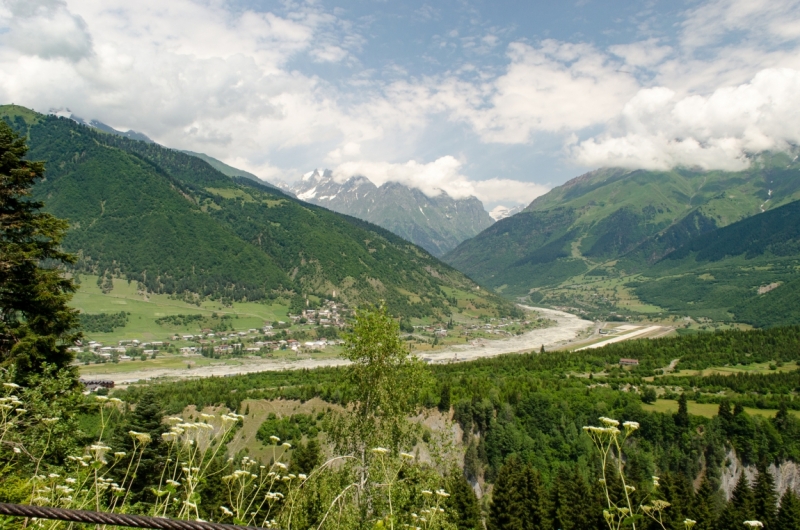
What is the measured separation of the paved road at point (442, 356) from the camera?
9100 centimetres

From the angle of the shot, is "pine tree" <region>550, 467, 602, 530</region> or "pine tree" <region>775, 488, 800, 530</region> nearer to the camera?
"pine tree" <region>775, 488, 800, 530</region>

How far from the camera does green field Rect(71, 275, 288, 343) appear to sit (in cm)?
12545

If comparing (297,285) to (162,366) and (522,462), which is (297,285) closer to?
(162,366)

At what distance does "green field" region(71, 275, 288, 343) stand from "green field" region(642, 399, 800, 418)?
385ft

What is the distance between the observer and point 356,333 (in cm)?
1722

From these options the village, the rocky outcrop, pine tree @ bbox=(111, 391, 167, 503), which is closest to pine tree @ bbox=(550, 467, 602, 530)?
the rocky outcrop

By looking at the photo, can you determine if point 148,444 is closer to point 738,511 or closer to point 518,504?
point 518,504

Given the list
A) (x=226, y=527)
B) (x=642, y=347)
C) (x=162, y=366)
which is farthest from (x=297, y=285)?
(x=226, y=527)

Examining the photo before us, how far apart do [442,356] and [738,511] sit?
3563 inches

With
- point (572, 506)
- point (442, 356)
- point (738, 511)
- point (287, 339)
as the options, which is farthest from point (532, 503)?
point (287, 339)

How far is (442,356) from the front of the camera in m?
119

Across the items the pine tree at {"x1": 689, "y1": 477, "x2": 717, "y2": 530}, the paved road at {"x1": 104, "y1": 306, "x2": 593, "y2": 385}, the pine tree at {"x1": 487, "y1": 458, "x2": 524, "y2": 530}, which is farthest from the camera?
the paved road at {"x1": 104, "y1": 306, "x2": 593, "y2": 385}

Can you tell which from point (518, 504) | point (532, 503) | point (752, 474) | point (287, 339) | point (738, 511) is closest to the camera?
point (738, 511)

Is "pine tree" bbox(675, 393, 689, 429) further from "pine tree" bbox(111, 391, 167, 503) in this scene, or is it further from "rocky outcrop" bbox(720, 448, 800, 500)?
"pine tree" bbox(111, 391, 167, 503)
